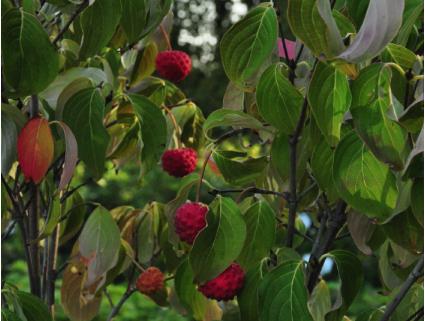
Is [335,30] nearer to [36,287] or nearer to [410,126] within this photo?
[410,126]

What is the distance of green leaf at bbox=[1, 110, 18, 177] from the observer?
1.39 m

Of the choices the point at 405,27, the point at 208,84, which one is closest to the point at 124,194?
the point at 208,84

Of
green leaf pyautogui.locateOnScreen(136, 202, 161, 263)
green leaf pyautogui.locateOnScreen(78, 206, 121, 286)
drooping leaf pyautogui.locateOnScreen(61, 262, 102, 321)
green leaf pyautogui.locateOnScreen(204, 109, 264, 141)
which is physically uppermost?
green leaf pyautogui.locateOnScreen(204, 109, 264, 141)

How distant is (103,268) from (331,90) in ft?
1.88

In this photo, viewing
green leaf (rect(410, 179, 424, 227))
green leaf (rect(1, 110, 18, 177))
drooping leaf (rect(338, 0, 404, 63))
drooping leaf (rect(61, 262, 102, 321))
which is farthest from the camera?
drooping leaf (rect(61, 262, 102, 321))

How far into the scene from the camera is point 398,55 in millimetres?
1278

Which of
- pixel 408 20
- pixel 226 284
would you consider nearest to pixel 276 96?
pixel 408 20

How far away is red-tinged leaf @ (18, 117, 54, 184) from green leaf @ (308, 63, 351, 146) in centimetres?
41

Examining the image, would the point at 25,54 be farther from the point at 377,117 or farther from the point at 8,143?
the point at 377,117

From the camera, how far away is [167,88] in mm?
1869

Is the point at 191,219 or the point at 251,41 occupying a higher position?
the point at 251,41

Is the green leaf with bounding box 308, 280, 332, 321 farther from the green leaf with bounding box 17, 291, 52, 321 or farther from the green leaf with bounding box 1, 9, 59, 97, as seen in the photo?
the green leaf with bounding box 1, 9, 59, 97

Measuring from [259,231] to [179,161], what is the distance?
362mm

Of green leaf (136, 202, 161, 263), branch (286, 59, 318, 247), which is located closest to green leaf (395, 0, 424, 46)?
branch (286, 59, 318, 247)
